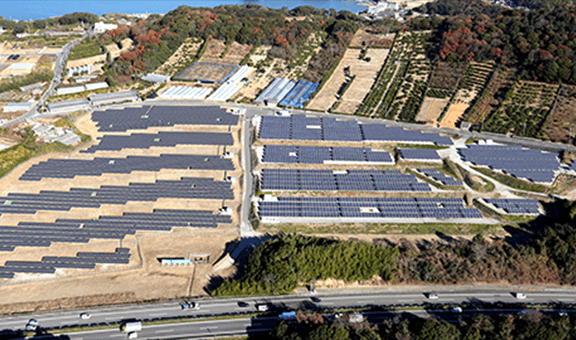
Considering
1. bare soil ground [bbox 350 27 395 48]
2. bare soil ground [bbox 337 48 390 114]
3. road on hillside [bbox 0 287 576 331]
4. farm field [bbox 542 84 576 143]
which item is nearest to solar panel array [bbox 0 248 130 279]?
road on hillside [bbox 0 287 576 331]

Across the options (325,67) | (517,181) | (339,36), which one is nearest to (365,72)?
(325,67)

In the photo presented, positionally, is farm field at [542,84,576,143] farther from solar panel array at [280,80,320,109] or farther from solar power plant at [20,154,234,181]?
solar power plant at [20,154,234,181]

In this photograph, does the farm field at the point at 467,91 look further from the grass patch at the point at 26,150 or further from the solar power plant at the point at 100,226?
the grass patch at the point at 26,150

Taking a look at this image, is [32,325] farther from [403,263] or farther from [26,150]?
[403,263]

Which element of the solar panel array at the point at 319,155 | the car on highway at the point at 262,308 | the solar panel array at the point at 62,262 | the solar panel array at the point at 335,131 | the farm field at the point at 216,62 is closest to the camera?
the car on highway at the point at 262,308

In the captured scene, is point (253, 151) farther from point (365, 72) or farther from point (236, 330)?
point (365, 72)

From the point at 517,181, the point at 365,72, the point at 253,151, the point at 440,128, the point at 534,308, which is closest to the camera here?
the point at 534,308

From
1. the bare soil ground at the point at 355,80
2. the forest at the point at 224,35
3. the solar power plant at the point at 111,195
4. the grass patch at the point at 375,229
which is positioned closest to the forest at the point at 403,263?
the grass patch at the point at 375,229

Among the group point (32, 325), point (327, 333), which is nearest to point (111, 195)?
point (32, 325)
